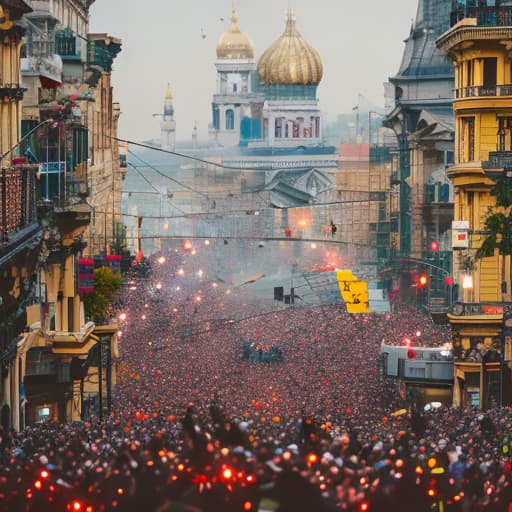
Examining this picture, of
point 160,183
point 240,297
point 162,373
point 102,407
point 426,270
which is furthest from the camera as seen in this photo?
point 160,183

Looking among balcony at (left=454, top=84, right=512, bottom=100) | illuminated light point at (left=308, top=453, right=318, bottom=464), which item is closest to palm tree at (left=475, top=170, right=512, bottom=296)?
balcony at (left=454, top=84, right=512, bottom=100)

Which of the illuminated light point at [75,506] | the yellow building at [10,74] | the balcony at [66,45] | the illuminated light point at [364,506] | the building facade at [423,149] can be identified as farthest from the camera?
the building facade at [423,149]

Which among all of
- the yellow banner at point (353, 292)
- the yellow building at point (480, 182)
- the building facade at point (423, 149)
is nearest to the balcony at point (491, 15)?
the yellow building at point (480, 182)

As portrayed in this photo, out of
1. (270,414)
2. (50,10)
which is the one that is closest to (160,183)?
(50,10)

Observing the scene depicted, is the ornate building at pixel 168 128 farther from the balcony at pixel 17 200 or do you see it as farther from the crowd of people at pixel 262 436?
the balcony at pixel 17 200

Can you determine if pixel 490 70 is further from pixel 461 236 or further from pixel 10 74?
pixel 10 74

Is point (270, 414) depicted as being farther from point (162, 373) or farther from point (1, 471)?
point (1, 471)

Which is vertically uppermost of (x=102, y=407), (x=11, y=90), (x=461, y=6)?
(x=461, y=6)

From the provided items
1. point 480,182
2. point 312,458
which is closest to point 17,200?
point 312,458
